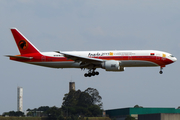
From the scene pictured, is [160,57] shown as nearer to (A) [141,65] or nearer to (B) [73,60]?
(A) [141,65]

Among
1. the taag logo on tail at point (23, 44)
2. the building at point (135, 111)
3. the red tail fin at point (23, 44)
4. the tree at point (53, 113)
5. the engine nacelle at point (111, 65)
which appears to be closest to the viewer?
the engine nacelle at point (111, 65)

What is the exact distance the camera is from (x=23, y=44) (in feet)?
238

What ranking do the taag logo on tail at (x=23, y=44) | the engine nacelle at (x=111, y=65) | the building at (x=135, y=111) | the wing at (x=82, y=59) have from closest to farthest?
the engine nacelle at (x=111, y=65), the wing at (x=82, y=59), the taag logo on tail at (x=23, y=44), the building at (x=135, y=111)

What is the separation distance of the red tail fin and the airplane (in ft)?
2.25

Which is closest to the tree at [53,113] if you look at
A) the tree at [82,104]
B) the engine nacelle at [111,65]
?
the tree at [82,104]

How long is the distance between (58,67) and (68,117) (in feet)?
187

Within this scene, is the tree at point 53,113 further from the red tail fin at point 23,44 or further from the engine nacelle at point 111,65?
the engine nacelle at point 111,65

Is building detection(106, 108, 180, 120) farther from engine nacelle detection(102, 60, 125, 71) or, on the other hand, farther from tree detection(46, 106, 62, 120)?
engine nacelle detection(102, 60, 125, 71)

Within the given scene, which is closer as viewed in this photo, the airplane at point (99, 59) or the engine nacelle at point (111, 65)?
the engine nacelle at point (111, 65)

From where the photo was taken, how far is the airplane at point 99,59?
63594 mm

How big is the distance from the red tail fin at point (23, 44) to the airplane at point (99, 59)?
687 mm

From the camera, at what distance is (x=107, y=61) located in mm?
64000

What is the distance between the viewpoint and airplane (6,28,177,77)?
209 feet

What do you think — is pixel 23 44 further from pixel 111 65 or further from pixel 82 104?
pixel 82 104
